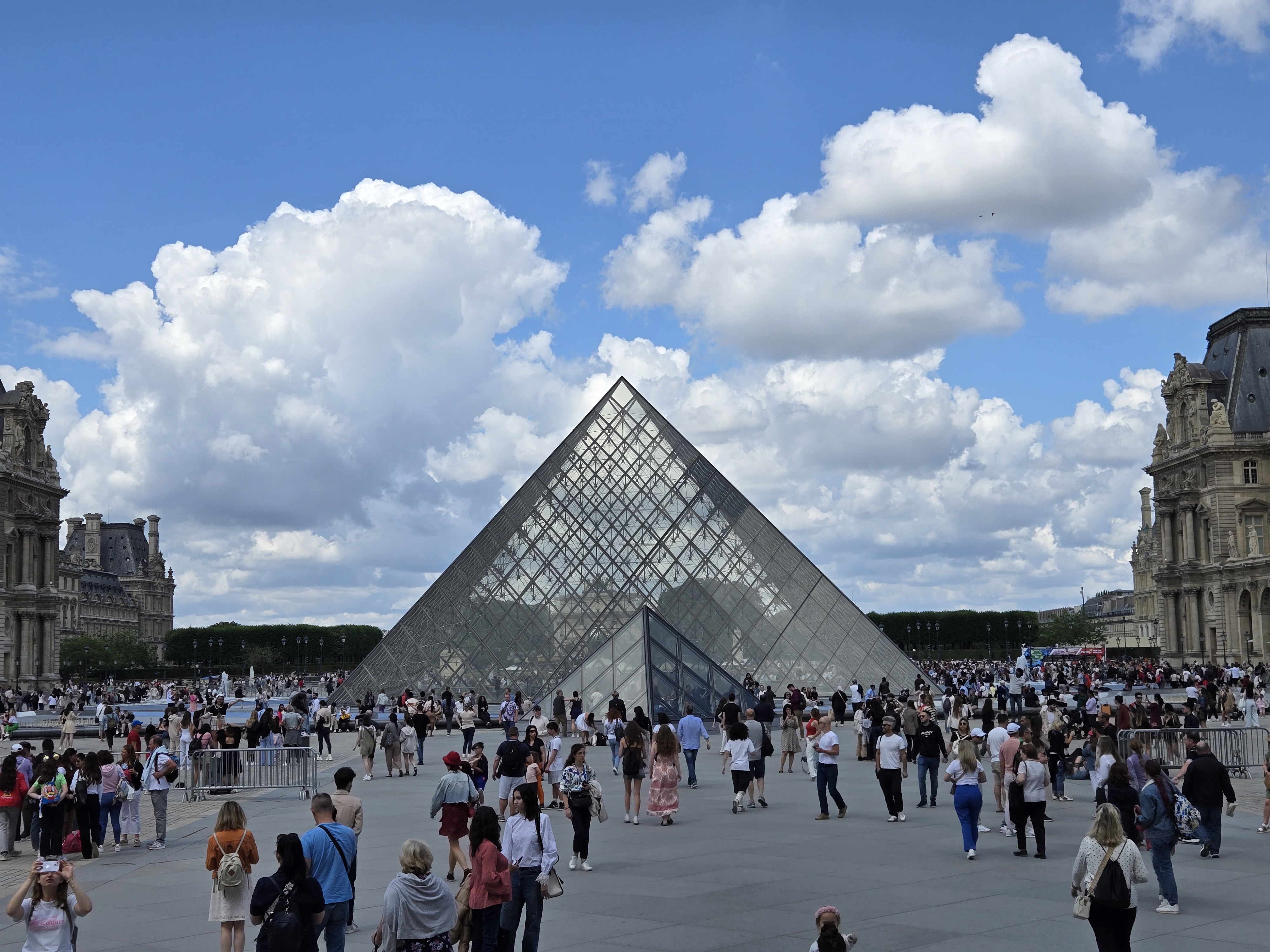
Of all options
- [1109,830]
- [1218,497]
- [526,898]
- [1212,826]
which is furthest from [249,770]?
[1218,497]

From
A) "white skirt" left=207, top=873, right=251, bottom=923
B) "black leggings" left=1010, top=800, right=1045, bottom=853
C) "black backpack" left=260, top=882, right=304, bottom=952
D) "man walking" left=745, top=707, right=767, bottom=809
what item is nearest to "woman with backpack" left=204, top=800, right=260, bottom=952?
"white skirt" left=207, top=873, right=251, bottom=923

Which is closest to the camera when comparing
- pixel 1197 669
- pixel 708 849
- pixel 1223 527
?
pixel 708 849

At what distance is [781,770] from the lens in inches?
850

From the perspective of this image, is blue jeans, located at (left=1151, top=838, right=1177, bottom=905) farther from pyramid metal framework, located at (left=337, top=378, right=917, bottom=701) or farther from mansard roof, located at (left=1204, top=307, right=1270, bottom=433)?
mansard roof, located at (left=1204, top=307, right=1270, bottom=433)

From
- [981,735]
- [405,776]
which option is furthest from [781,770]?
[405,776]

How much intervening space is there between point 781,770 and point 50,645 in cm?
6439

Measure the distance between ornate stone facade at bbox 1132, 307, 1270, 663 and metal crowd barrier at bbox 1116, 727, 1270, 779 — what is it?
5291 cm

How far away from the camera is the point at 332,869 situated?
7352 millimetres

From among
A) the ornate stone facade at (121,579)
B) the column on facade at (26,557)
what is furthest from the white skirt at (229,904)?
the ornate stone facade at (121,579)

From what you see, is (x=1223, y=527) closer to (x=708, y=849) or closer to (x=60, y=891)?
(x=708, y=849)

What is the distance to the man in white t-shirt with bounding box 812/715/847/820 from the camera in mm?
14406

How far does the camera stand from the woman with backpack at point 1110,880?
7055 millimetres

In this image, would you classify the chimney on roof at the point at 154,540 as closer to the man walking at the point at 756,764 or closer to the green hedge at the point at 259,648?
the green hedge at the point at 259,648

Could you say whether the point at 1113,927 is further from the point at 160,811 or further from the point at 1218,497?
the point at 1218,497
